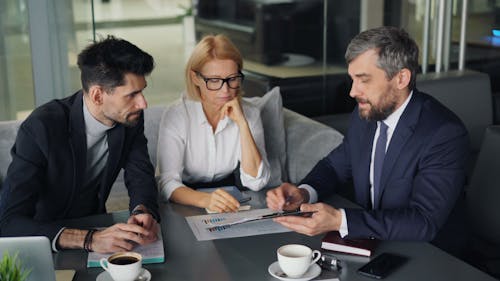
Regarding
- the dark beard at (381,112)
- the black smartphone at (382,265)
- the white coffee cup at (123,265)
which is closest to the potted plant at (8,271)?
the white coffee cup at (123,265)

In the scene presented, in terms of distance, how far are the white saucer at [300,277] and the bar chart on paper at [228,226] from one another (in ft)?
0.83

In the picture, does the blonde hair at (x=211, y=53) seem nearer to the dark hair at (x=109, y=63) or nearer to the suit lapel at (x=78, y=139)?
the dark hair at (x=109, y=63)

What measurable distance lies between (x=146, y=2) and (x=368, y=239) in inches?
107

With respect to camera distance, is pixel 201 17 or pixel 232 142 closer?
pixel 232 142

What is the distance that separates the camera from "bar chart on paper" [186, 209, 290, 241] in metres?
2.19

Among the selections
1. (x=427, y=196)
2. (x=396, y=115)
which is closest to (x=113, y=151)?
(x=396, y=115)

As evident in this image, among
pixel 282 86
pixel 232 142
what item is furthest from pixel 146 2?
pixel 232 142

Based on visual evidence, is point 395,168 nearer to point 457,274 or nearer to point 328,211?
point 328,211

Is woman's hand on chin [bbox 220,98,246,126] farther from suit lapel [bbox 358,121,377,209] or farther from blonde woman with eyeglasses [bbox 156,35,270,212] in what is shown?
suit lapel [bbox 358,121,377,209]

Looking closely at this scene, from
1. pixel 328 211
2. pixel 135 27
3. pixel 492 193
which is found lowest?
pixel 492 193

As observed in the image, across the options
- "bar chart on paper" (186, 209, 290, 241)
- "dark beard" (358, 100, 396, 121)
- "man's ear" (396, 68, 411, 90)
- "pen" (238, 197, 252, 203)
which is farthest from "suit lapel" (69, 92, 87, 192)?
"man's ear" (396, 68, 411, 90)

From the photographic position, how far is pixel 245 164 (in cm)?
284

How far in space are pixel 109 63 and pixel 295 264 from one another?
1.03 meters

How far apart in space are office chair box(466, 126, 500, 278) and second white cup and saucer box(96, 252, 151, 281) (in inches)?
61.8
